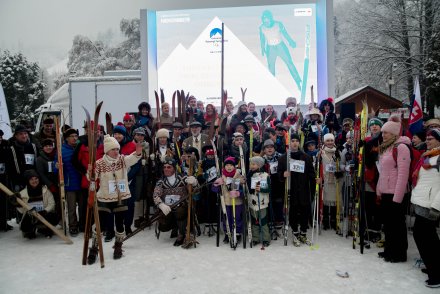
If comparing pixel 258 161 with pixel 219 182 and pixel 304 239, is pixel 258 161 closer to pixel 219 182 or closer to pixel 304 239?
pixel 219 182

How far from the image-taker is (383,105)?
63.3ft

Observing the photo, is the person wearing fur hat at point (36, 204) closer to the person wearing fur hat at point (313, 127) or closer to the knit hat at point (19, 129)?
the knit hat at point (19, 129)

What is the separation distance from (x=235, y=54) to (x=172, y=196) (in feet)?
22.8

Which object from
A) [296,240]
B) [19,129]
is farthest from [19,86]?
[296,240]

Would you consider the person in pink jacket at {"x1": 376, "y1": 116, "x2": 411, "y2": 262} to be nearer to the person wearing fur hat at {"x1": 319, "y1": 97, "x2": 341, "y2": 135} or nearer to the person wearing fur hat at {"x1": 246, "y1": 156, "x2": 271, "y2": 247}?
the person wearing fur hat at {"x1": 246, "y1": 156, "x2": 271, "y2": 247}

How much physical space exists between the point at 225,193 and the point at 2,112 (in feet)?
16.8

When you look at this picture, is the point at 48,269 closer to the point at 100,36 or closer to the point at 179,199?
the point at 179,199

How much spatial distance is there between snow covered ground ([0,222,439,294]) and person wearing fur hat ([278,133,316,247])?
0.32 m

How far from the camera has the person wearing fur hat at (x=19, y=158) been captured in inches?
215

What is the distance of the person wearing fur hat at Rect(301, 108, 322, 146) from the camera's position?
19.1 feet

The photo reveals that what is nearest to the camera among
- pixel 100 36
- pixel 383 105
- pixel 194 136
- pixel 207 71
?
pixel 194 136

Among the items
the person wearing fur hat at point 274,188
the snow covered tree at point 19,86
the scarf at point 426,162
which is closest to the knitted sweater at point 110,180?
the person wearing fur hat at point 274,188

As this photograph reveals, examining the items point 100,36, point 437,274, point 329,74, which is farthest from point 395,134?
point 100,36

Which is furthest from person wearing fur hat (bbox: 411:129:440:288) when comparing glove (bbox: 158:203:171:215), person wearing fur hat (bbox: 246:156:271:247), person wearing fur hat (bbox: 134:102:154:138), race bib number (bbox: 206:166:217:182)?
person wearing fur hat (bbox: 134:102:154:138)
